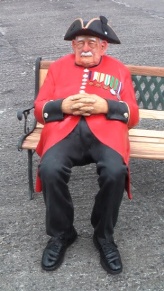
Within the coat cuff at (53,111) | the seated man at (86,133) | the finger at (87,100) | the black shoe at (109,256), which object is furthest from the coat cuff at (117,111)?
the black shoe at (109,256)

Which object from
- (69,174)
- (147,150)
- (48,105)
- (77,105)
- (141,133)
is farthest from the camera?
(141,133)

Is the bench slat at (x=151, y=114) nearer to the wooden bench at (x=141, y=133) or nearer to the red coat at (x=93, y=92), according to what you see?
the wooden bench at (x=141, y=133)

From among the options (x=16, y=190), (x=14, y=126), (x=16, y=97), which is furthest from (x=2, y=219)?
(x=16, y=97)

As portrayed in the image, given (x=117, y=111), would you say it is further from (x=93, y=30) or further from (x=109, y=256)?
(x=109, y=256)

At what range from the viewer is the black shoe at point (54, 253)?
137 inches

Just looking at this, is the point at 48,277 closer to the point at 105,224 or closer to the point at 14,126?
the point at 105,224

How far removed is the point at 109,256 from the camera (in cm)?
348

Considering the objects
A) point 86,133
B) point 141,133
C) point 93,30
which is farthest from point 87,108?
point 141,133

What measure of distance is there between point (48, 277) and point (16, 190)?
1.18m

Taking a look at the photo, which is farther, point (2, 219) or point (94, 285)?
point (2, 219)

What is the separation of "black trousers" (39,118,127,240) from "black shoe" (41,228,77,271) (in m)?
0.06

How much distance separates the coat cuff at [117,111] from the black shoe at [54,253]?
87cm

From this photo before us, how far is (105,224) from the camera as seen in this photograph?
350 cm

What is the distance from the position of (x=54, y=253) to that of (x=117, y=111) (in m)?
1.01
